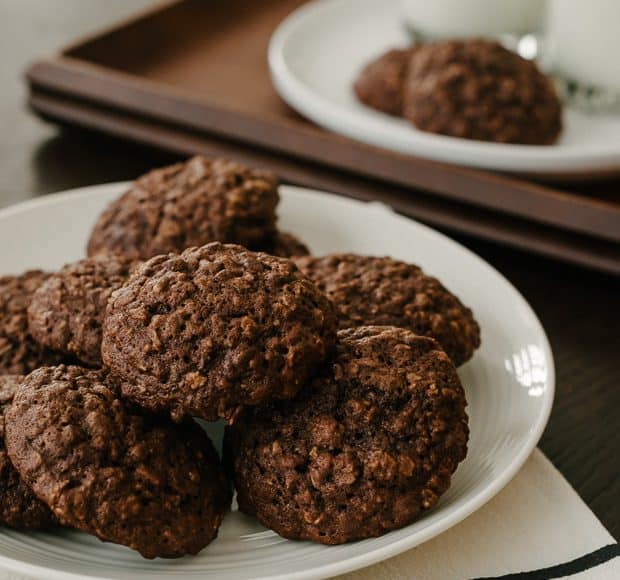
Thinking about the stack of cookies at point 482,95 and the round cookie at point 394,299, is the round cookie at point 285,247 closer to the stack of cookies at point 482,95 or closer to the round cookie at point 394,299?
the round cookie at point 394,299

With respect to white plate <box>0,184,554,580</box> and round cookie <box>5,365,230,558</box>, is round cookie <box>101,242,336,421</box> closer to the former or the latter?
round cookie <box>5,365,230,558</box>

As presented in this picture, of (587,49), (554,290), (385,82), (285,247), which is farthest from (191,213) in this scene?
(587,49)

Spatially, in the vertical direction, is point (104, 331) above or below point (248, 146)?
above

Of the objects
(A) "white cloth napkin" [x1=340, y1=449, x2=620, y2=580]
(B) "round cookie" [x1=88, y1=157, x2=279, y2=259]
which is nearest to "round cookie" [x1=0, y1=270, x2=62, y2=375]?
(B) "round cookie" [x1=88, y1=157, x2=279, y2=259]

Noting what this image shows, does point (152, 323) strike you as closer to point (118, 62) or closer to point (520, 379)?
point (520, 379)

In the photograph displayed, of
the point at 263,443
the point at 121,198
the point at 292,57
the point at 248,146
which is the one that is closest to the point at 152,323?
the point at 263,443

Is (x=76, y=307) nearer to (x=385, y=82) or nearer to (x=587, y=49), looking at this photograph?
(x=385, y=82)

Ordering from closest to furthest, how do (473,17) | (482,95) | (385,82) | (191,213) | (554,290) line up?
1. (191,213)
2. (554,290)
3. (482,95)
4. (385,82)
5. (473,17)
